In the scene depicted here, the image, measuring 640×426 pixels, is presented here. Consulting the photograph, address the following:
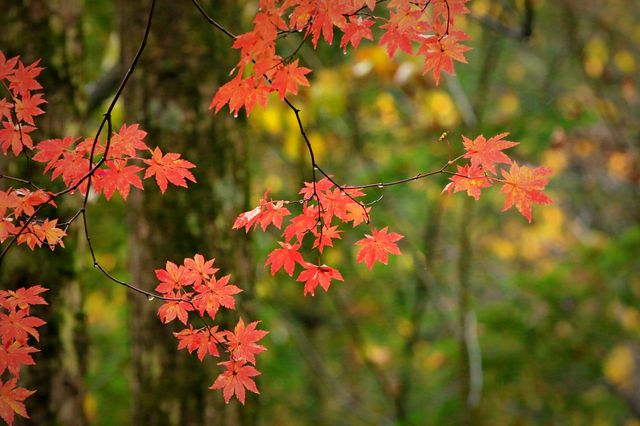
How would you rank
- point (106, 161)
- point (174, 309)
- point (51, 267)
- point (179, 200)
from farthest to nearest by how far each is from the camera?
1. point (51, 267)
2. point (179, 200)
3. point (174, 309)
4. point (106, 161)

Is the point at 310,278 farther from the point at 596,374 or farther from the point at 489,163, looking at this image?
the point at 596,374

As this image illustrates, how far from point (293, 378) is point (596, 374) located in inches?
112

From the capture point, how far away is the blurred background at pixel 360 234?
2535mm

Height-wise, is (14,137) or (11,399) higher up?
(14,137)

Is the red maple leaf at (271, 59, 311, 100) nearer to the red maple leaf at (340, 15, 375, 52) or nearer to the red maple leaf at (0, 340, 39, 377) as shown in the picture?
the red maple leaf at (340, 15, 375, 52)

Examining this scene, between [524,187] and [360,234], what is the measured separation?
191 inches

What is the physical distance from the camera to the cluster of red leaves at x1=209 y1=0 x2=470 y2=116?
4.65ft

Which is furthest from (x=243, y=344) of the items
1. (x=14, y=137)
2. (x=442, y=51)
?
(x=442, y=51)

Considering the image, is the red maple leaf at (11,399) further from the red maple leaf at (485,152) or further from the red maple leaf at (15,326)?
the red maple leaf at (485,152)

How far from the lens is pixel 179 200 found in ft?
8.23

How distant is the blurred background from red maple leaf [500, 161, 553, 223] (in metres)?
0.65

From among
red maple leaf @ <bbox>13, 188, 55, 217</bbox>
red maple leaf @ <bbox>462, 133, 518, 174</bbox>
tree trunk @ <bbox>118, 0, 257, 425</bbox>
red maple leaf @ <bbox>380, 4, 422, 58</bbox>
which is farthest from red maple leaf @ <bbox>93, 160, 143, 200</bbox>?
tree trunk @ <bbox>118, 0, 257, 425</bbox>

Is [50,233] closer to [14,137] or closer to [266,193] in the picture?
[14,137]

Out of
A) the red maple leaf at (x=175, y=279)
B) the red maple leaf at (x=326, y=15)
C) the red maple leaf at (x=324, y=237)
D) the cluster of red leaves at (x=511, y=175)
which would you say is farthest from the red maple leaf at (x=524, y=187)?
the red maple leaf at (x=175, y=279)
